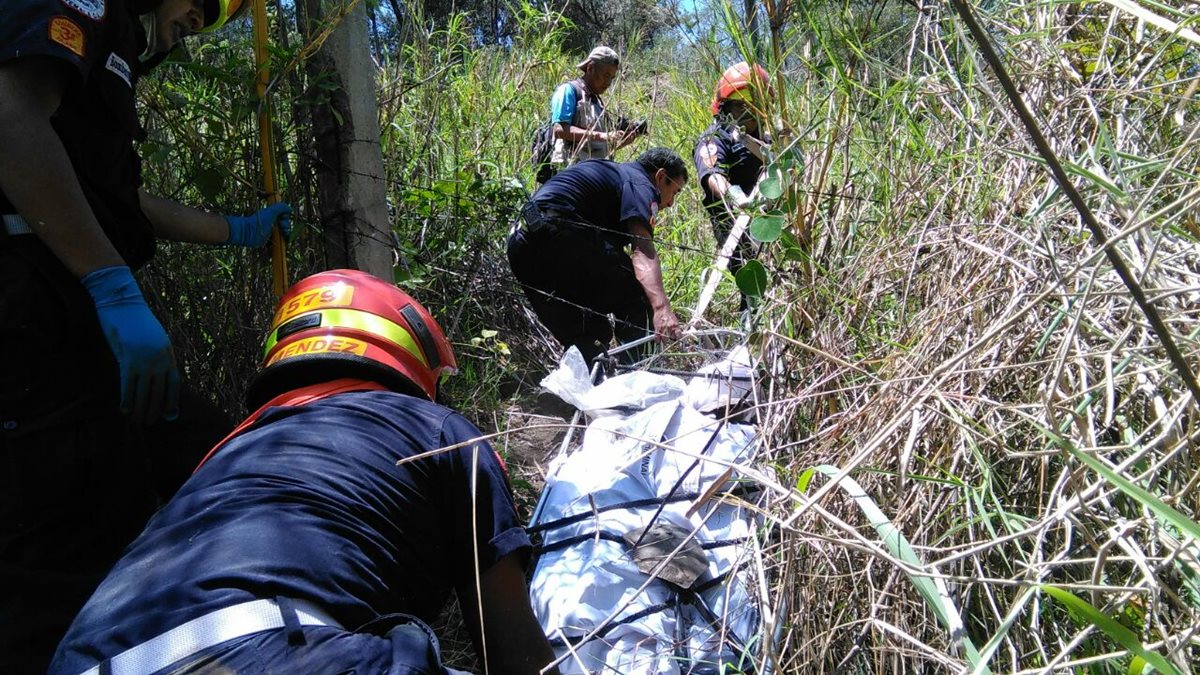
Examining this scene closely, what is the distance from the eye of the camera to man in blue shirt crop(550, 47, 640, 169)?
479 centimetres

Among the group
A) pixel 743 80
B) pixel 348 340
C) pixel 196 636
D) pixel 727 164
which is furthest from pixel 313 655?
pixel 727 164

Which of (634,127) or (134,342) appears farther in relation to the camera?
(634,127)

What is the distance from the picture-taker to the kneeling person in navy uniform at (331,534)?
116 cm

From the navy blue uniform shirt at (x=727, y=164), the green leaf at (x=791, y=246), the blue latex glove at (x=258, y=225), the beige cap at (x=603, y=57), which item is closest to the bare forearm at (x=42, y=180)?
the blue latex glove at (x=258, y=225)

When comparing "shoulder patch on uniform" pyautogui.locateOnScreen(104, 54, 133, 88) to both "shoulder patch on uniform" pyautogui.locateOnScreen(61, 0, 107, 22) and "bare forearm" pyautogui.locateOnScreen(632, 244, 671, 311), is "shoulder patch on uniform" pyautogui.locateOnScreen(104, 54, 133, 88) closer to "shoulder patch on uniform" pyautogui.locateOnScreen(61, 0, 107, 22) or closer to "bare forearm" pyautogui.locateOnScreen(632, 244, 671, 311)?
"shoulder patch on uniform" pyautogui.locateOnScreen(61, 0, 107, 22)

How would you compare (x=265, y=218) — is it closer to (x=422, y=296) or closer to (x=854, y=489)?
(x=422, y=296)

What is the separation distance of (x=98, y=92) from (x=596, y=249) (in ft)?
8.18

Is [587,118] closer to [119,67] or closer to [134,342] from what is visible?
[119,67]

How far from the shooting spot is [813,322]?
1.86m

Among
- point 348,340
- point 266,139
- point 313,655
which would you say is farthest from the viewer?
point 266,139

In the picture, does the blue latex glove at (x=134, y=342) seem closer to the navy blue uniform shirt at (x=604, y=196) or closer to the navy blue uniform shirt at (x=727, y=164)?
the navy blue uniform shirt at (x=604, y=196)

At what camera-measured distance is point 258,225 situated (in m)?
2.53

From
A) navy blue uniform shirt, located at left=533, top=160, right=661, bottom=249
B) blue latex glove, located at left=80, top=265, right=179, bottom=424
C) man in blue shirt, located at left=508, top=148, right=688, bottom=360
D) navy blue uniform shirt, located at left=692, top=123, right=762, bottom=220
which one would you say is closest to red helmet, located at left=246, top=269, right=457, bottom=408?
blue latex glove, located at left=80, top=265, right=179, bottom=424

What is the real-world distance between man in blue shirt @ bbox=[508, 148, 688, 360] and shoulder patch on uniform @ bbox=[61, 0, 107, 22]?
7.00ft
